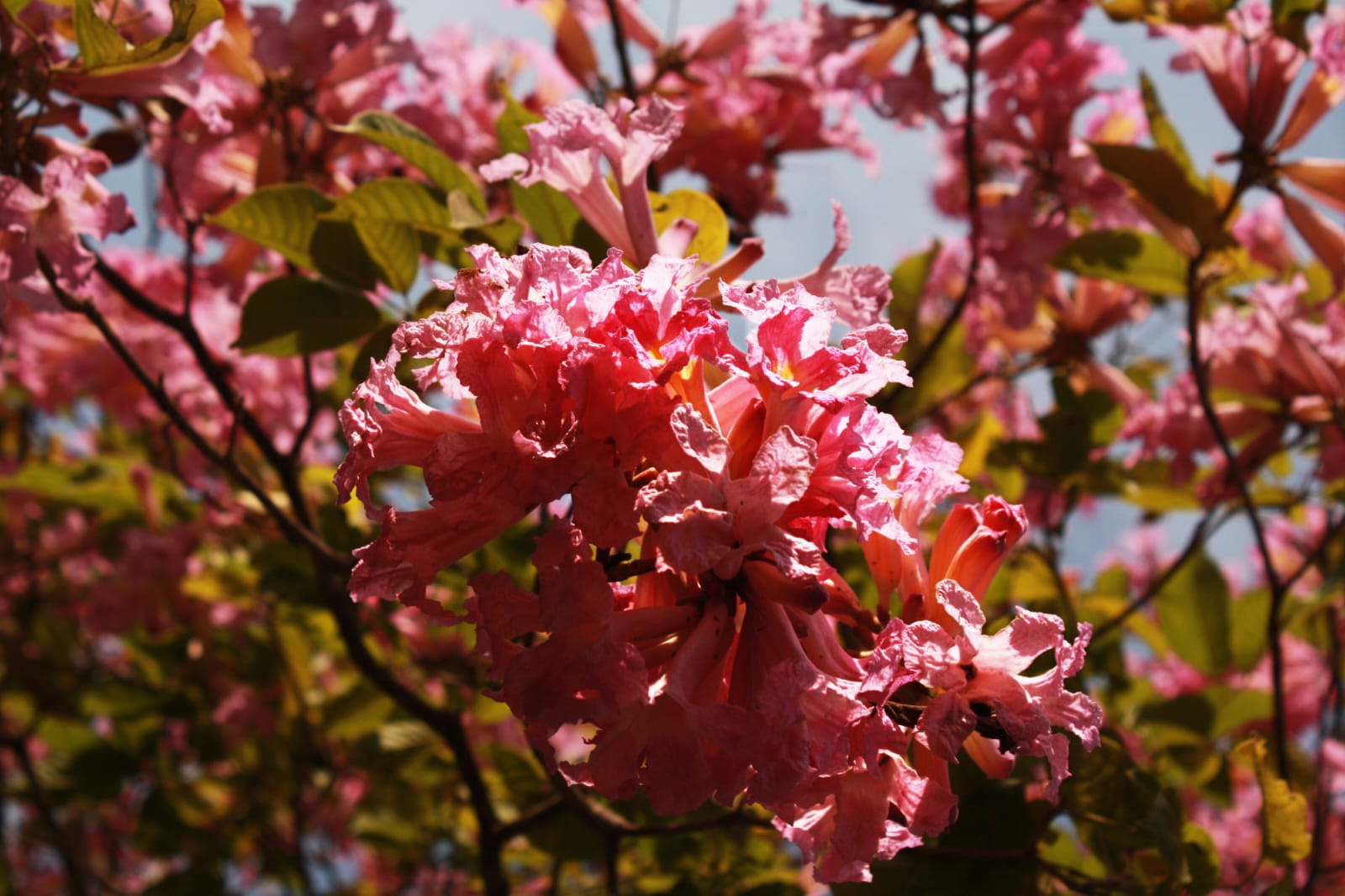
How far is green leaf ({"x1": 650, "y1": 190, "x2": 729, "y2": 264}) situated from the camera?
141 centimetres

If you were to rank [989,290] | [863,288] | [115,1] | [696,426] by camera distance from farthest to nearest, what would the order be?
[989,290], [115,1], [863,288], [696,426]

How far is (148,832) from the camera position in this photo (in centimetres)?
340

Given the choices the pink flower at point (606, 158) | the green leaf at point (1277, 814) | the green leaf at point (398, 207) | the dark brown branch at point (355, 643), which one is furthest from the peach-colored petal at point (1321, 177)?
the dark brown branch at point (355, 643)

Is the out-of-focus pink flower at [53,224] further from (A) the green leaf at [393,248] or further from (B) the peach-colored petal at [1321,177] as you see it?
(B) the peach-colored petal at [1321,177]

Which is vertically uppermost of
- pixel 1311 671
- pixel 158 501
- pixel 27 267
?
pixel 158 501

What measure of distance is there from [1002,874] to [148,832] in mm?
2967

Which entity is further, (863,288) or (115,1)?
(115,1)

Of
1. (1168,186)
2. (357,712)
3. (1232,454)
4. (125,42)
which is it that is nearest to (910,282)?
(1168,186)

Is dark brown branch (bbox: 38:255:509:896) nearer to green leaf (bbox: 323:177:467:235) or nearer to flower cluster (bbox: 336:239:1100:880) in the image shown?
green leaf (bbox: 323:177:467:235)

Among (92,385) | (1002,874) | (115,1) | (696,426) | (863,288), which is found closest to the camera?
(696,426)

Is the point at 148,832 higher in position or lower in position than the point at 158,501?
lower

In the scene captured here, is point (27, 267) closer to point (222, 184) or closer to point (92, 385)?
point (222, 184)

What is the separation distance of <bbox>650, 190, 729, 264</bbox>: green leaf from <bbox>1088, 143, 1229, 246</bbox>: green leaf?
0.74m

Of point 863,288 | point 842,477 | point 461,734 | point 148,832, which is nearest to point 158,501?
point 148,832
